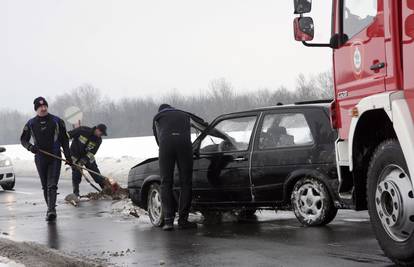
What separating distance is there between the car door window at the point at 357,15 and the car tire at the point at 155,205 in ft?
12.9

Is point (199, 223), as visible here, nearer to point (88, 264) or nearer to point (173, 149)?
point (173, 149)

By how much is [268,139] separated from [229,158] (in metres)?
0.57

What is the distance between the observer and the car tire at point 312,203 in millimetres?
7566

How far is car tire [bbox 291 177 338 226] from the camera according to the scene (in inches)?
298

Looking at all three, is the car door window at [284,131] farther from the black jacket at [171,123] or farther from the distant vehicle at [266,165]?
the black jacket at [171,123]

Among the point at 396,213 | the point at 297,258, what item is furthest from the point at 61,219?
the point at 396,213

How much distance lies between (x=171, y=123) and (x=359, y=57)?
138 inches

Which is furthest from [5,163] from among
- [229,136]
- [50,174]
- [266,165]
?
[266,165]

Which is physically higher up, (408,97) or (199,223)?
(408,97)

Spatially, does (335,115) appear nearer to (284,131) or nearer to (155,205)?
(284,131)

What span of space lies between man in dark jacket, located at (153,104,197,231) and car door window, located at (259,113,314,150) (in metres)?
1.01

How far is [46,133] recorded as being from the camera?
1071 cm

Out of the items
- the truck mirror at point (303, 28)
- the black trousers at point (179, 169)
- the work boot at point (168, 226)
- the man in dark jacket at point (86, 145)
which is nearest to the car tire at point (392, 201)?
the truck mirror at point (303, 28)

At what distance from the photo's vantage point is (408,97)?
15.8ft
